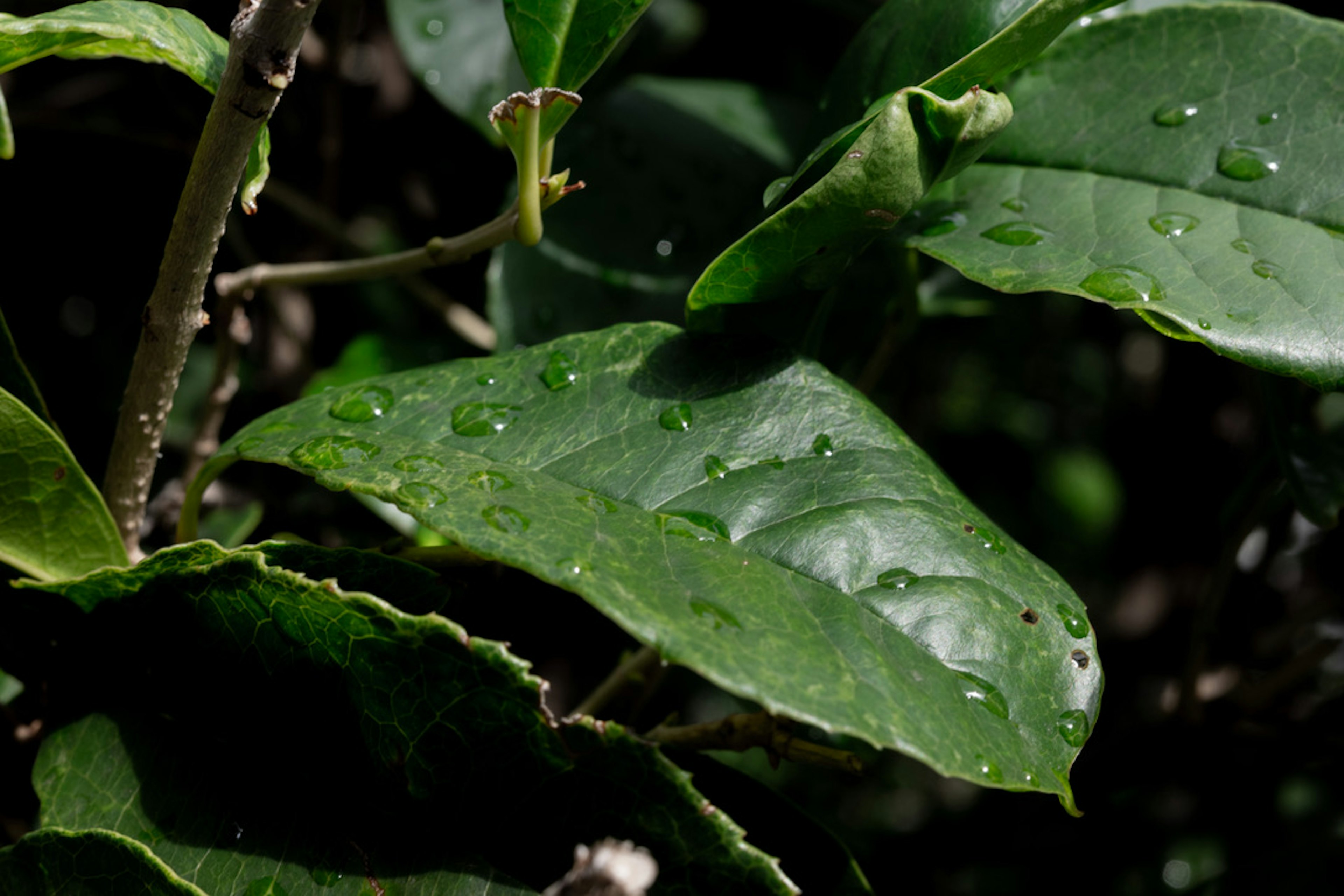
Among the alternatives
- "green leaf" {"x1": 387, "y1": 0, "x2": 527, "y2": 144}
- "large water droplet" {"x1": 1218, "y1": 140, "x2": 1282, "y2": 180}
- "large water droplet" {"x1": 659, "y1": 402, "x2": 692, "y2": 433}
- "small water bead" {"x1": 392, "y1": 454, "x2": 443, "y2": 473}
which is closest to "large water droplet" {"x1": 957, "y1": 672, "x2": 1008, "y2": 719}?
"large water droplet" {"x1": 659, "y1": 402, "x2": 692, "y2": 433}

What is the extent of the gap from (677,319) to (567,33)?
16.1 inches

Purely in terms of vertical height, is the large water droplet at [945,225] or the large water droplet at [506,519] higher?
the large water droplet at [506,519]

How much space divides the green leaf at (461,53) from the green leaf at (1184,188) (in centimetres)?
55

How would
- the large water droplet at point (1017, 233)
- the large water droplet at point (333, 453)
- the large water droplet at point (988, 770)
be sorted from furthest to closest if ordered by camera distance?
1. the large water droplet at point (1017, 233)
2. the large water droplet at point (333, 453)
3. the large water droplet at point (988, 770)

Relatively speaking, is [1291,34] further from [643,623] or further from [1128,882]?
[1128,882]

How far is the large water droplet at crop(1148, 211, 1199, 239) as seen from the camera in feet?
2.45

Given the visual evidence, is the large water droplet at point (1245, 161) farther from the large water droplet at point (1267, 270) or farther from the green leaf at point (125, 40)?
the green leaf at point (125, 40)

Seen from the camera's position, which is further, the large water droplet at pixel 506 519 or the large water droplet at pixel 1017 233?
the large water droplet at pixel 1017 233

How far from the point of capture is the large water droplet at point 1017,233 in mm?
765

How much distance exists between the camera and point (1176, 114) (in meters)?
0.83

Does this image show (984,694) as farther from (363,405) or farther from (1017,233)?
(363,405)

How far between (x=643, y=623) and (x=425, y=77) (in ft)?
2.84

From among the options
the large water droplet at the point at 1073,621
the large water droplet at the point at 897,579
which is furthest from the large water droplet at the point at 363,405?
the large water droplet at the point at 1073,621

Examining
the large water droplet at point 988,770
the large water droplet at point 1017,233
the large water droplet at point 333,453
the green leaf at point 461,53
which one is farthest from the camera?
the green leaf at point 461,53
